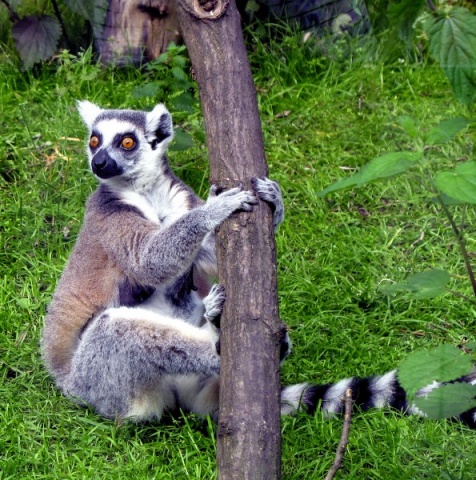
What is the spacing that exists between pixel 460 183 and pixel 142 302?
7.55ft

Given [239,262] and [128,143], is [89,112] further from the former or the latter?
[239,262]

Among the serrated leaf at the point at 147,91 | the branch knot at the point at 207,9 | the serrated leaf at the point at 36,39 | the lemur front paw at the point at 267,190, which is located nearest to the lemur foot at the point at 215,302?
the lemur front paw at the point at 267,190

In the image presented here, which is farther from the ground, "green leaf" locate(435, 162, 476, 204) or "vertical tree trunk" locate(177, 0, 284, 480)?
"green leaf" locate(435, 162, 476, 204)

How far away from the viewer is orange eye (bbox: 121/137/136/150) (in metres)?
4.35

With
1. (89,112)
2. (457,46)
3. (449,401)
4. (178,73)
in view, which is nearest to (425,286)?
(449,401)

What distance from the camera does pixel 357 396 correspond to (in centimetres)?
387

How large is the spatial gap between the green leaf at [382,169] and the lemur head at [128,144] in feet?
6.95

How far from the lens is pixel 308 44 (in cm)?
684

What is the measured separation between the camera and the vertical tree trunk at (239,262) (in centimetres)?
279

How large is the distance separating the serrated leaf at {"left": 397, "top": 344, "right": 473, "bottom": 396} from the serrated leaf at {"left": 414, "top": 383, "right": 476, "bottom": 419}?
0.14 metres

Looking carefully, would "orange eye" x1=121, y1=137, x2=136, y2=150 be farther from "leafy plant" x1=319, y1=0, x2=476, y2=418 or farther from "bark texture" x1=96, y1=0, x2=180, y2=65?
"bark texture" x1=96, y1=0, x2=180, y2=65

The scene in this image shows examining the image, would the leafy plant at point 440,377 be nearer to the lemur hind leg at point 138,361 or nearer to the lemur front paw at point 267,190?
the lemur front paw at point 267,190

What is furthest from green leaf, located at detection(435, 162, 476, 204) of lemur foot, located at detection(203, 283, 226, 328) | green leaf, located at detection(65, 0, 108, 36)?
green leaf, located at detection(65, 0, 108, 36)

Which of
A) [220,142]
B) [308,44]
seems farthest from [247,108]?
[308,44]
